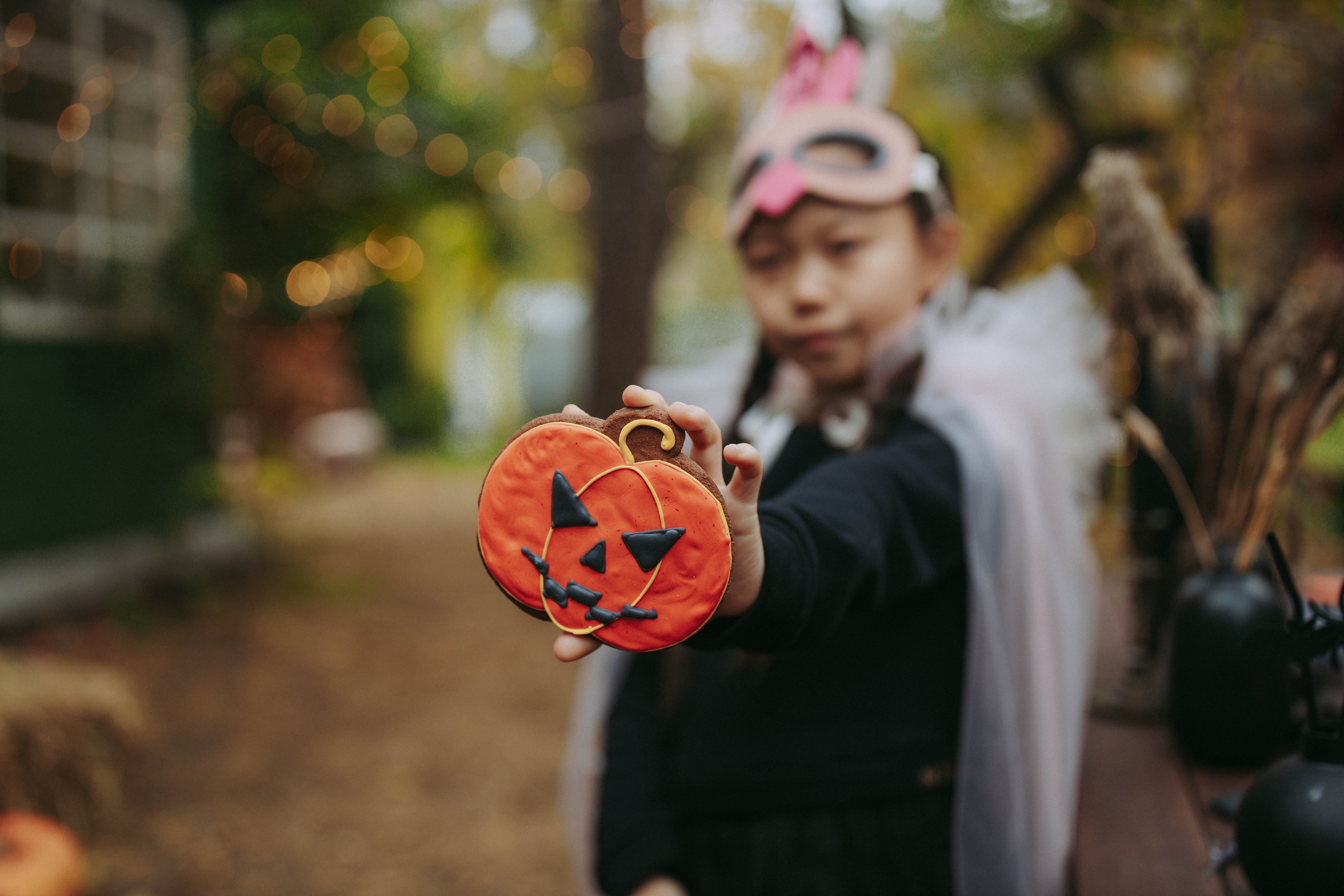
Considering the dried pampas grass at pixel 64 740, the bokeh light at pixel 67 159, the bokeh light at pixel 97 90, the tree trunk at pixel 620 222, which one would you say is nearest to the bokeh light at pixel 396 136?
the tree trunk at pixel 620 222

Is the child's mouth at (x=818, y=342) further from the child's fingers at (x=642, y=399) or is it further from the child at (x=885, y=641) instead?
the child's fingers at (x=642, y=399)

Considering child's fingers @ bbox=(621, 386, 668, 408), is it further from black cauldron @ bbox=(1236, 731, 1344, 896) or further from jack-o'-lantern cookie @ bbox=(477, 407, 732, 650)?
black cauldron @ bbox=(1236, 731, 1344, 896)

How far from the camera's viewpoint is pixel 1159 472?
1.69 meters

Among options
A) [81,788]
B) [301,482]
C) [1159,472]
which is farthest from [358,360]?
[1159,472]

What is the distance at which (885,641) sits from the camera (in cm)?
127

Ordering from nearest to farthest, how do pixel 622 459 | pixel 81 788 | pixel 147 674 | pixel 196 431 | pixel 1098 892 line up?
1. pixel 622 459
2. pixel 1098 892
3. pixel 81 788
4. pixel 147 674
5. pixel 196 431

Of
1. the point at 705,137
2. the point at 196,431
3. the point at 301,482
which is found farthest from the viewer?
the point at 705,137

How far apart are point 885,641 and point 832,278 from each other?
0.50 metres

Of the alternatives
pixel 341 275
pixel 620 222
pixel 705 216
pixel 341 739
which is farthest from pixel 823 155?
pixel 705 216

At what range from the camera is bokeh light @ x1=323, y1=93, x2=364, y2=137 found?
507 centimetres

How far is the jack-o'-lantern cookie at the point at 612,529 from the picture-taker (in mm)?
741

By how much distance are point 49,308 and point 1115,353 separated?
4.79 m

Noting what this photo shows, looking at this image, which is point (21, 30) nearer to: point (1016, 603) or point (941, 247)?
point (941, 247)

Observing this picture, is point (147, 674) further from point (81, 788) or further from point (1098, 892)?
point (1098, 892)
